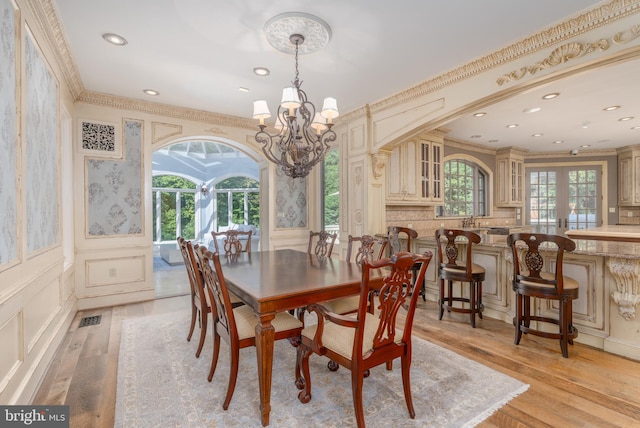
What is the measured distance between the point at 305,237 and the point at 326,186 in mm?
1010

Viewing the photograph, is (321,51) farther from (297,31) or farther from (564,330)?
(564,330)

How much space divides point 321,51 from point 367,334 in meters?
2.47

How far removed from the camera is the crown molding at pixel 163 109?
4.00 m

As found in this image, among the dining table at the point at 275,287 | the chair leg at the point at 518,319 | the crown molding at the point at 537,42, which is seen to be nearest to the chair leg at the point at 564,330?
the chair leg at the point at 518,319

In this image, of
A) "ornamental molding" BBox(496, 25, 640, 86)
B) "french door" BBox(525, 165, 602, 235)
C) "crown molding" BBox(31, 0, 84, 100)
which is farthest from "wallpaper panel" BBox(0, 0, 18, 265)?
"french door" BBox(525, 165, 602, 235)

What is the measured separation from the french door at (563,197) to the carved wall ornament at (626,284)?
532 cm

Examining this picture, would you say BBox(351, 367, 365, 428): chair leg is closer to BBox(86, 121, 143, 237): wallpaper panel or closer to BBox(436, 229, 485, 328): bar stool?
BBox(436, 229, 485, 328): bar stool

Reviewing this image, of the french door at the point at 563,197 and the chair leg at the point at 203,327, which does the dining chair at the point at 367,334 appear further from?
the french door at the point at 563,197

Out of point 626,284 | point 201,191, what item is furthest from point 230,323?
point 201,191

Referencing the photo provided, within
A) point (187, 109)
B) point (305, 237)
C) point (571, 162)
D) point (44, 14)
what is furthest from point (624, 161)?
point (44, 14)

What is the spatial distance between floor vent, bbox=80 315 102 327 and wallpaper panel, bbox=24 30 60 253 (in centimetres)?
110

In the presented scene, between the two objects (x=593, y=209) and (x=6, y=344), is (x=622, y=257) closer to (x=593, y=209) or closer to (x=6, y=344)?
(x=6, y=344)

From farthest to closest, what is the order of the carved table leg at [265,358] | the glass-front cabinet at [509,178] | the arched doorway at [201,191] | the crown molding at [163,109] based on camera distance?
1. the arched doorway at [201,191]
2. the glass-front cabinet at [509,178]
3. the crown molding at [163,109]
4. the carved table leg at [265,358]

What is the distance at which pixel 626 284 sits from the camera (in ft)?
8.34
